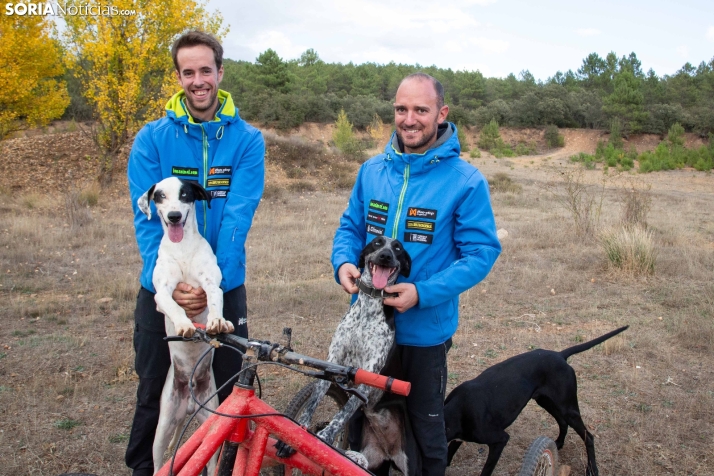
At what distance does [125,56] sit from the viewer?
14.9m

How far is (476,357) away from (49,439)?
3.64m

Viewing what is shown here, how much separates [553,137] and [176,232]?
43812 millimetres

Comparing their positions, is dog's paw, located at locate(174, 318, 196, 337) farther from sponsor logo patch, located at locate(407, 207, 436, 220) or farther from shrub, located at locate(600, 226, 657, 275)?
shrub, located at locate(600, 226, 657, 275)

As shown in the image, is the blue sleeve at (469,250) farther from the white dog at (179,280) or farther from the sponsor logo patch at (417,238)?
the white dog at (179,280)

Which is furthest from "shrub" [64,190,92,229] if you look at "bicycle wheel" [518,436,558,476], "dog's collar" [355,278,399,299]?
"bicycle wheel" [518,436,558,476]

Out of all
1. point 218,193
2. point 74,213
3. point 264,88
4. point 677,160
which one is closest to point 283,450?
point 218,193

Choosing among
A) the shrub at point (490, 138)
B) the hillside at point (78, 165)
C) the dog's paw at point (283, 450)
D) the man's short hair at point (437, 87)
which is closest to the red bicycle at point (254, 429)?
the dog's paw at point (283, 450)

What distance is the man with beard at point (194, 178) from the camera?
2676 mm

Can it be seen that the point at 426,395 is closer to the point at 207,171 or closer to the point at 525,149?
the point at 207,171

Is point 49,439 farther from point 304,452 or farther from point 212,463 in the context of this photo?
point 304,452

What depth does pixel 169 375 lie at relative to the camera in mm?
2807

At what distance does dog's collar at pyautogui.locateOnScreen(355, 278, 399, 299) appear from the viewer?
8.63 ft

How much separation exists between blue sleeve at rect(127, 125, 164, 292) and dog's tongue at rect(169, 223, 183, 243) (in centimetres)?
16

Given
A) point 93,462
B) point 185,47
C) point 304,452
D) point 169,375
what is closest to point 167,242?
point 169,375
